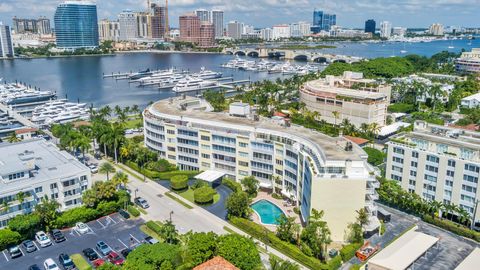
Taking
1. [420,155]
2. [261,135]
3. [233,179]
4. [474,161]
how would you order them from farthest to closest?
[233,179], [261,135], [420,155], [474,161]

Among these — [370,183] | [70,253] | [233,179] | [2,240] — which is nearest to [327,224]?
[370,183]

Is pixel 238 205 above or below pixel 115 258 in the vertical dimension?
above

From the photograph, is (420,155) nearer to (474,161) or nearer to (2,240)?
(474,161)

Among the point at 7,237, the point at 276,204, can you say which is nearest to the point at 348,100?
the point at 276,204

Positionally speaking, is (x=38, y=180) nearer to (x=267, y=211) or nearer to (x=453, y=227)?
(x=267, y=211)

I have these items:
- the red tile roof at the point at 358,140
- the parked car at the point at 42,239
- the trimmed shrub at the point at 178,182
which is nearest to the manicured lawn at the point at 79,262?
the parked car at the point at 42,239
